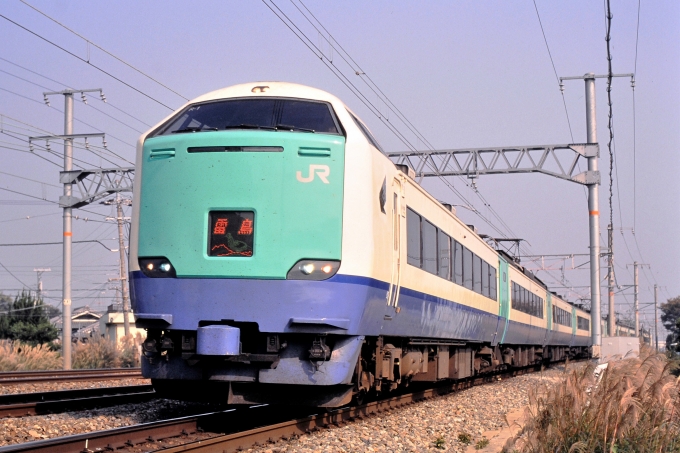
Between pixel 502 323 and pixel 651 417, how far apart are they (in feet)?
35.6

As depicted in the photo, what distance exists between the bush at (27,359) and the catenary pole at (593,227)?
50.1 feet

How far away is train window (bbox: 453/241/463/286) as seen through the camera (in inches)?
515

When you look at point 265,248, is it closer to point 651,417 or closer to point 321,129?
point 321,129

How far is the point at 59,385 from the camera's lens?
14938 mm

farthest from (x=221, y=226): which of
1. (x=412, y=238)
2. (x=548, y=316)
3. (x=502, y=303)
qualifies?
(x=548, y=316)

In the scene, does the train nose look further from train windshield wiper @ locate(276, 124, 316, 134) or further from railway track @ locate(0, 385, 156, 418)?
railway track @ locate(0, 385, 156, 418)

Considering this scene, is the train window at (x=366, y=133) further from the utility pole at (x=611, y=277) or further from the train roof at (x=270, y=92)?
the utility pole at (x=611, y=277)

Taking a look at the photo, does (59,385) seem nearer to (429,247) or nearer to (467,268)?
(467,268)

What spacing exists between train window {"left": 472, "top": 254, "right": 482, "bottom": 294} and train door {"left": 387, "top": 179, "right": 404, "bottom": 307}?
5.96 meters

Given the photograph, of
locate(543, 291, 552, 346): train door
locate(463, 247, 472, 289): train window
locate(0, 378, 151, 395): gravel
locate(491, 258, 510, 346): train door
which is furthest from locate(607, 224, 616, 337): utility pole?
locate(0, 378, 151, 395): gravel

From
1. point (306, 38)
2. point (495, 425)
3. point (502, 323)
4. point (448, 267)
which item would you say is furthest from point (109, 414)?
point (502, 323)

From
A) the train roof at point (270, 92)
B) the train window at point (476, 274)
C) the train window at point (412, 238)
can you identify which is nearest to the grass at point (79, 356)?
the train window at point (476, 274)

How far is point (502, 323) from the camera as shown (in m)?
18.1

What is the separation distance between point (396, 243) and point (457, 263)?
4542 mm
